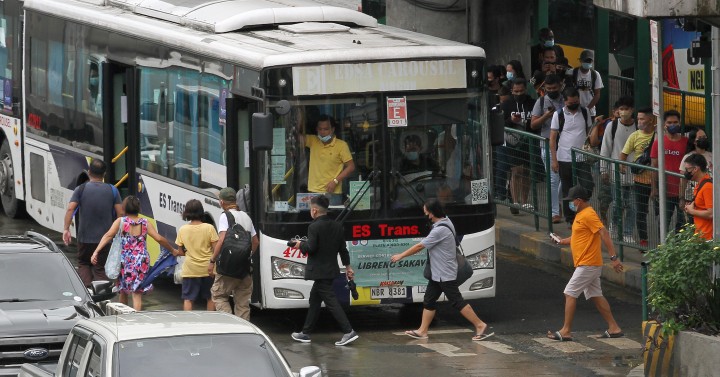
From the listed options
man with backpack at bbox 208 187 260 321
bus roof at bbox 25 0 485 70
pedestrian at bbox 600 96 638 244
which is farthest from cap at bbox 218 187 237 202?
pedestrian at bbox 600 96 638 244

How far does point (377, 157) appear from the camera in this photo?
14.9m

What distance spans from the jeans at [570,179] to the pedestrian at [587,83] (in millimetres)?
2251

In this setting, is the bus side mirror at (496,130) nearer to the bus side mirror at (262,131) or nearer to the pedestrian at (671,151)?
the bus side mirror at (262,131)

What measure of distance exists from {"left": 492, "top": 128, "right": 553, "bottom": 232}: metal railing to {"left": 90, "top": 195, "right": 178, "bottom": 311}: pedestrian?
643 centimetres

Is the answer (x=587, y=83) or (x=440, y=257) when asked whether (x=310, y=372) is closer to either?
(x=440, y=257)

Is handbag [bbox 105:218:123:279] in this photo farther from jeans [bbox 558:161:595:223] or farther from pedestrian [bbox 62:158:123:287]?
jeans [bbox 558:161:595:223]

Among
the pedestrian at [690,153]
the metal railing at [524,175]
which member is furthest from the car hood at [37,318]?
the metal railing at [524,175]

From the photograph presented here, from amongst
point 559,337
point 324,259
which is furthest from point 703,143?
point 324,259

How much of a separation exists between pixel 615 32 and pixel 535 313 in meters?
8.75

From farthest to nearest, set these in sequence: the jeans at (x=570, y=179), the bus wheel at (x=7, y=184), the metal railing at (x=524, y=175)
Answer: the bus wheel at (x=7, y=184) < the metal railing at (x=524, y=175) < the jeans at (x=570, y=179)

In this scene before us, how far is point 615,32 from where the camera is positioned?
78.6 feet

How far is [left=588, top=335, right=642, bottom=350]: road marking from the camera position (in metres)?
14.6

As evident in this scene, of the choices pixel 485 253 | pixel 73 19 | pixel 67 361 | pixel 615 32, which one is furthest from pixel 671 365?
pixel 615 32

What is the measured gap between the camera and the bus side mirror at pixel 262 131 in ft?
46.5
